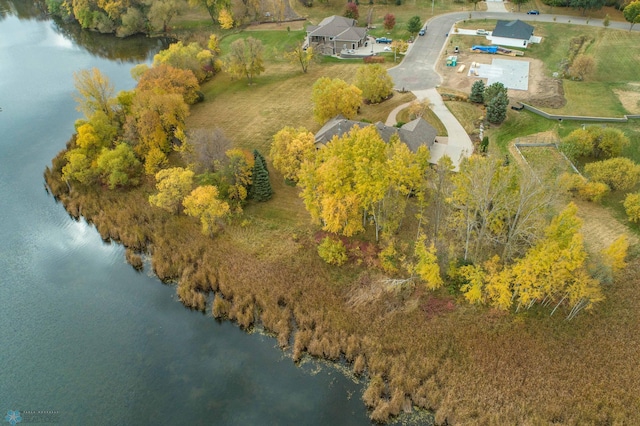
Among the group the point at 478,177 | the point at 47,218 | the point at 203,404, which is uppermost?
the point at 478,177

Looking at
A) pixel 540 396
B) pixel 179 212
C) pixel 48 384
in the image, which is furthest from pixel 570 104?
pixel 48 384

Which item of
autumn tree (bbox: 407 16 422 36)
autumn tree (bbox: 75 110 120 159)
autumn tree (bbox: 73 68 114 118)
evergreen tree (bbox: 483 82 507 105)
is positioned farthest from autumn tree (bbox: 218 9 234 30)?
evergreen tree (bbox: 483 82 507 105)

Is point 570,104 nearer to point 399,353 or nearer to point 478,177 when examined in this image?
point 478,177

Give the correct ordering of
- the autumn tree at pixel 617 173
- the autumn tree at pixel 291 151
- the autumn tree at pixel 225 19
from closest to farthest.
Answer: the autumn tree at pixel 617 173
the autumn tree at pixel 291 151
the autumn tree at pixel 225 19

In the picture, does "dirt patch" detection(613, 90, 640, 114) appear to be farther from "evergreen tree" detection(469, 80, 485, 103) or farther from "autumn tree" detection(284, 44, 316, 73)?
"autumn tree" detection(284, 44, 316, 73)

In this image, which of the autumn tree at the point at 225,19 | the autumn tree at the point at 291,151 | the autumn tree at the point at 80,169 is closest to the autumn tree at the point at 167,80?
the autumn tree at the point at 80,169

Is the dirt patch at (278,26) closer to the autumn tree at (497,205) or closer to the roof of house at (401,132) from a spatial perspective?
the roof of house at (401,132)

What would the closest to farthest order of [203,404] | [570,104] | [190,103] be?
1. [203,404]
2. [570,104]
3. [190,103]
